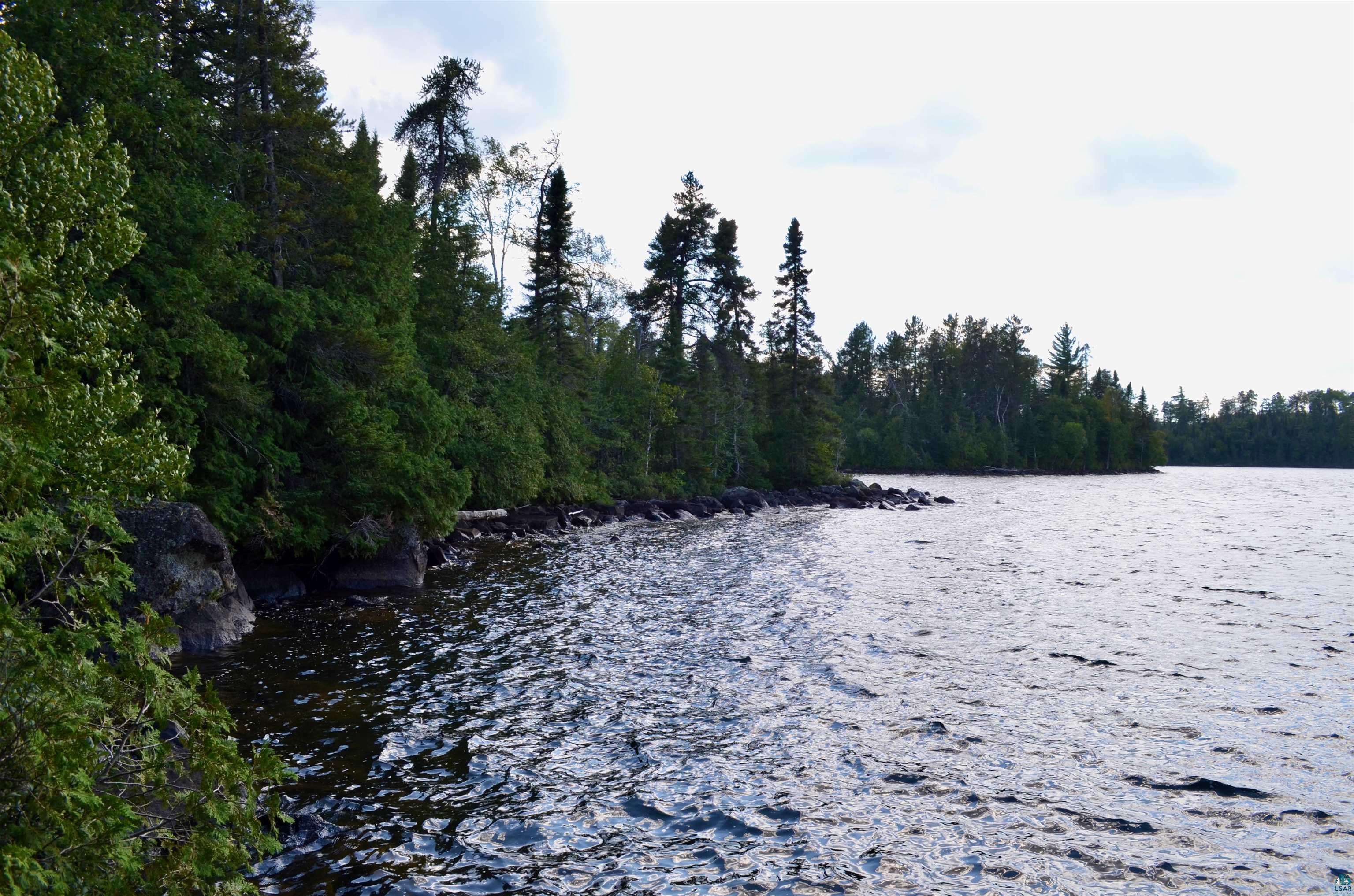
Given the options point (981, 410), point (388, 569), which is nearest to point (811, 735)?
point (388, 569)

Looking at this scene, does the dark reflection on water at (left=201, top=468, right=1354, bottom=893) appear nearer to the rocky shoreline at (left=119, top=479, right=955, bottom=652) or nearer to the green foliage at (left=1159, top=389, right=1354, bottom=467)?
the rocky shoreline at (left=119, top=479, right=955, bottom=652)

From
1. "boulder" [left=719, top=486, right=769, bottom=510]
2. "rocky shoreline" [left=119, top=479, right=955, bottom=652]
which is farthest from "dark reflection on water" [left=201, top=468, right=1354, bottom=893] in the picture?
"boulder" [left=719, top=486, right=769, bottom=510]

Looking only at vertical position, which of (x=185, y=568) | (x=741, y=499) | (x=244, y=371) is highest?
(x=244, y=371)

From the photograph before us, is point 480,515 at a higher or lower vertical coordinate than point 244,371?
lower

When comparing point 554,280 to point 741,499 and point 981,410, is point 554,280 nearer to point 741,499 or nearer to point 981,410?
point 741,499

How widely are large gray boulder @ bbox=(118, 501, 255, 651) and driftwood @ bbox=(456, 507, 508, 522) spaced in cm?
1392

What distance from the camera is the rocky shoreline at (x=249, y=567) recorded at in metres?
12.5

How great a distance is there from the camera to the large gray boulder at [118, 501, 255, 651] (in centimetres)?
1230

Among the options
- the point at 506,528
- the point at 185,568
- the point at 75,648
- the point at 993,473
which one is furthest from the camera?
the point at 993,473

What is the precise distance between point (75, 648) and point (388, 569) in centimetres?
1504

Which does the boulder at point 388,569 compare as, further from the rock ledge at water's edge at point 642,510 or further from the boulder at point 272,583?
the rock ledge at water's edge at point 642,510

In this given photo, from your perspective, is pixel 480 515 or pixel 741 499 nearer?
pixel 480 515

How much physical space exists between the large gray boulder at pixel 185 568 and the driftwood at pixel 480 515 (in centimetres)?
1392

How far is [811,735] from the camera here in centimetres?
967
